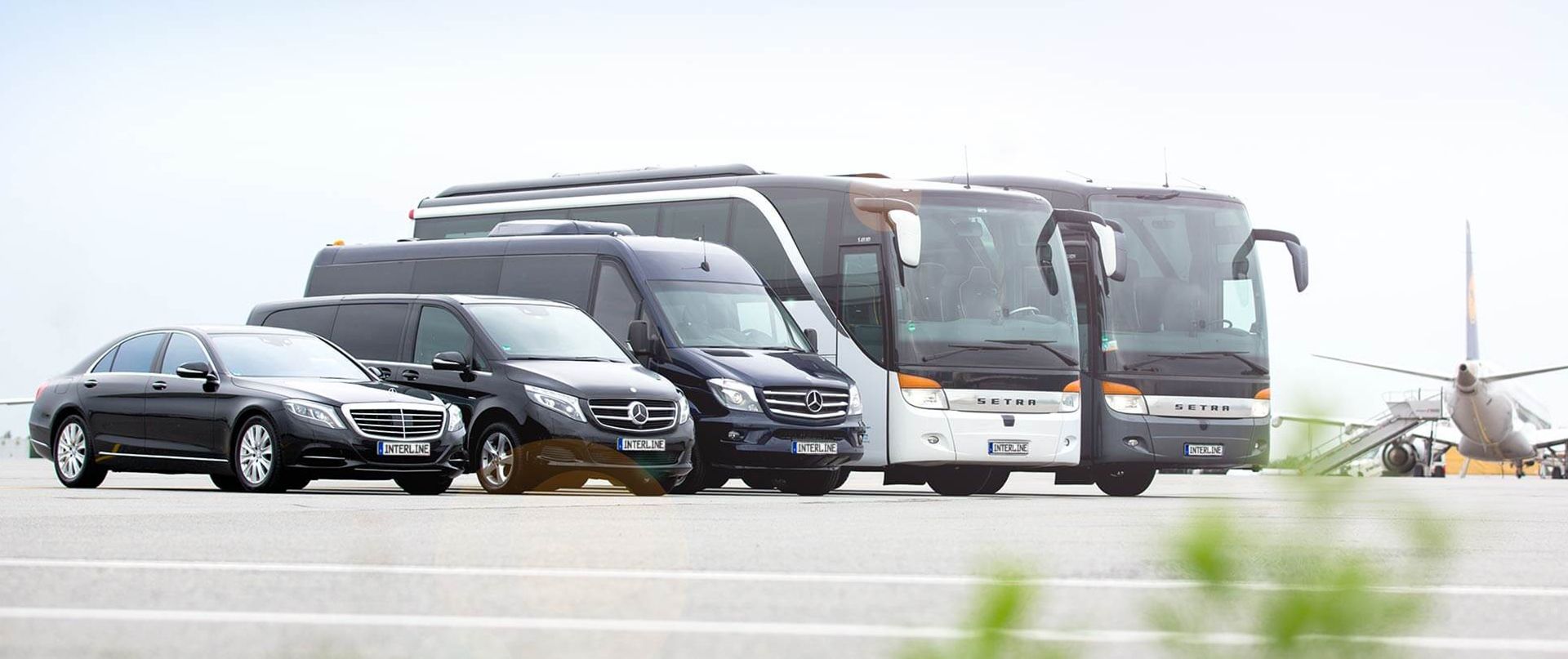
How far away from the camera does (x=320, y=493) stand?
60.5ft

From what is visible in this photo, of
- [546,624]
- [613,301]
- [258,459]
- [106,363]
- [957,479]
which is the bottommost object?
[957,479]

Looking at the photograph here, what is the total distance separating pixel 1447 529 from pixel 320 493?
16.9m

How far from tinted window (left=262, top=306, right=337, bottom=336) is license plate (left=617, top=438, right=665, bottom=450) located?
4.35m

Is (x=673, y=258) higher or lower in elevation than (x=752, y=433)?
higher

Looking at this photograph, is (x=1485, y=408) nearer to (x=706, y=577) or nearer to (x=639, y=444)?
(x=639, y=444)

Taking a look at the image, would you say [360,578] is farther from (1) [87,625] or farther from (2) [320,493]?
(2) [320,493]

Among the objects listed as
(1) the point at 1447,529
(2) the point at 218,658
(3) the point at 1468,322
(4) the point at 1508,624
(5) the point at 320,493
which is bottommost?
(3) the point at 1468,322

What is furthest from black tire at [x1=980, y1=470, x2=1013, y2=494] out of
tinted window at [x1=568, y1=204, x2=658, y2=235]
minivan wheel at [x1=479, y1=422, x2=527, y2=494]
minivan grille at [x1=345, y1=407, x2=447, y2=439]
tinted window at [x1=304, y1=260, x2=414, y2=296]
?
minivan grille at [x1=345, y1=407, x2=447, y2=439]

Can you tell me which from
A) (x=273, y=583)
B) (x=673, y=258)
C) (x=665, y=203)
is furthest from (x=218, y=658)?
(x=665, y=203)

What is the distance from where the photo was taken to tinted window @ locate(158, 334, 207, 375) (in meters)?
18.7

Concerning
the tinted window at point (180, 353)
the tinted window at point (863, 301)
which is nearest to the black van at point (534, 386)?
the tinted window at point (180, 353)

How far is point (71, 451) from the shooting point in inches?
760

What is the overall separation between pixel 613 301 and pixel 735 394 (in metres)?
1.90

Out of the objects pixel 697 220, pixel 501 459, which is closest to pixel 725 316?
pixel 501 459
